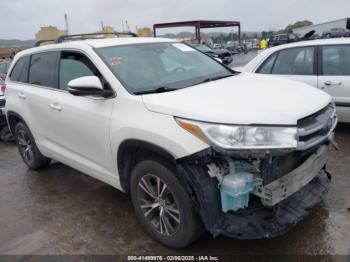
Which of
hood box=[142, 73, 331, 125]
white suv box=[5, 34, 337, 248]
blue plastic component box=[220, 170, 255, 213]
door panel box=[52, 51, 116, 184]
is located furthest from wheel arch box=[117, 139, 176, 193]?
blue plastic component box=[220, 170, 255, 213]

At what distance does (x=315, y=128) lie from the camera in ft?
8.98

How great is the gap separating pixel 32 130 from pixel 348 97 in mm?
4501

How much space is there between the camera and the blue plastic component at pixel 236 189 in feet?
8.23

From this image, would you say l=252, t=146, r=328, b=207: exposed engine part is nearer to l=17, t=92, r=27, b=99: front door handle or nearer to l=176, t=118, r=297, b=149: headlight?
l=176, t=118, r=297, b=149: headlight

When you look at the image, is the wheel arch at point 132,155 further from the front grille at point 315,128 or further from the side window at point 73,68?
the front grille at point 315,128

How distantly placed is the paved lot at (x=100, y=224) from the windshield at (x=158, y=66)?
55.4 inches

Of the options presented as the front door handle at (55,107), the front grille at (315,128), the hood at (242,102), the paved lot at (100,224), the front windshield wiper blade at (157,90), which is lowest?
the paved lot at (100,224)

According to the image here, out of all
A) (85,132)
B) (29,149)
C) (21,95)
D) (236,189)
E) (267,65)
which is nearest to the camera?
(236,189)

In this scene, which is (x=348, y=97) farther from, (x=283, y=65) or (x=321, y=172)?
(x=321, y=172)

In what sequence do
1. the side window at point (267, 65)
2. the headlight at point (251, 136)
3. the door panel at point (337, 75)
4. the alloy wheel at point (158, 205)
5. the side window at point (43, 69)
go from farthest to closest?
the side window at point (267, 65) < the door panel at point (337, 75) < the side window at point (43, 69) < the alloy wheel at point (158, 205) < the headlight at point (251, 136)

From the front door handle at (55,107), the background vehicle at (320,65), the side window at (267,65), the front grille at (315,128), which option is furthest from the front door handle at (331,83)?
the front door handle at (55,107)

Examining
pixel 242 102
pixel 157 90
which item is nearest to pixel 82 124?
pixel 157 90

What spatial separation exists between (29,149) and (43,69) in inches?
53.7

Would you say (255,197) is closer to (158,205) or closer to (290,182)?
(290,182)
